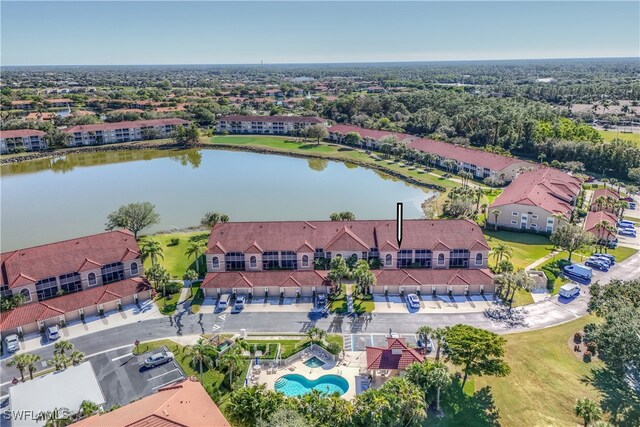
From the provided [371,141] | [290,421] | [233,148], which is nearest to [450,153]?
[371,141]

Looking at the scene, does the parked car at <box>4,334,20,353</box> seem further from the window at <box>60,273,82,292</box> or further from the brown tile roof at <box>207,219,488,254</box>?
the brown tile roof at <box>207,219,488,254</box>

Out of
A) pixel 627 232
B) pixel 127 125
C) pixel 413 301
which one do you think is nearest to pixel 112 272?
pixel 413 301

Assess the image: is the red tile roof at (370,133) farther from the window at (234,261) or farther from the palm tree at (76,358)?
the palm tree at (76,358)

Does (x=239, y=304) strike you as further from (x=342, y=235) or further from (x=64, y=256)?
(x=64, y=256)

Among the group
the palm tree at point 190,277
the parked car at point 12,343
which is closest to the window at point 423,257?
the palm tree at point 190,277

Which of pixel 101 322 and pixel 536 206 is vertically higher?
→ pixel 536 206

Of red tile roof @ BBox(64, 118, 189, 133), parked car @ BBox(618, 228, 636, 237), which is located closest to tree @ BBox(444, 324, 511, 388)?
parked car @ BBox(618, 228, 636, 237)
